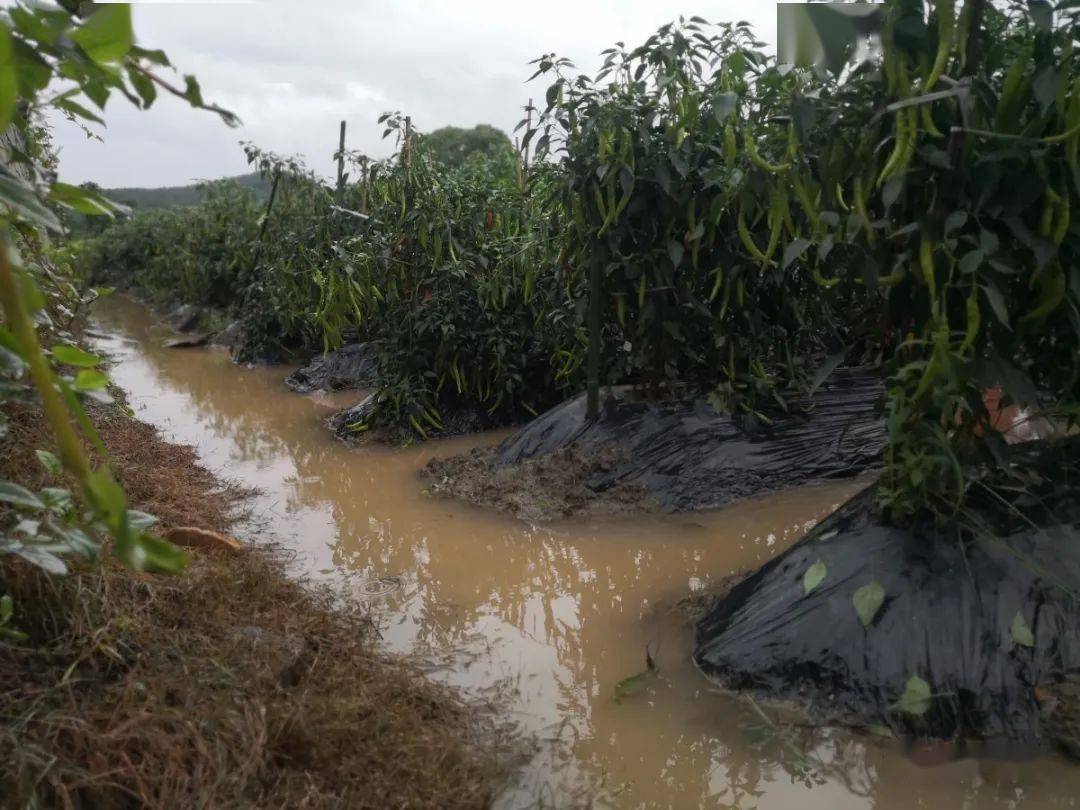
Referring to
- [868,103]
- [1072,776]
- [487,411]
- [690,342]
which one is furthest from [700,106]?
[1072,776]

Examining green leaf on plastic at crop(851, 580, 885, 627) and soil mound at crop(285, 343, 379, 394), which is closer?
green leaf on plastic at crop(851, 580, 885, 627)

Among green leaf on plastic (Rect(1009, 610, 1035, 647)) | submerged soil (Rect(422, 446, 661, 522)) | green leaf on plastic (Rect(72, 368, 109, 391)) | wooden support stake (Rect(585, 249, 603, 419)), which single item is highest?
green leaf on plastic (Rect(72, 368, 109, 391))

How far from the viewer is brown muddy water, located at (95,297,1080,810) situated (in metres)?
2.09

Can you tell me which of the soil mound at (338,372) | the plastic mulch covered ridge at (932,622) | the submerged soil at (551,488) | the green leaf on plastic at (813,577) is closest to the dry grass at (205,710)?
the plastic mulch covered ridge at (932,622)

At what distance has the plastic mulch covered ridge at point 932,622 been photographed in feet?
7.13

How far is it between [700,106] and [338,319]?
127 inches

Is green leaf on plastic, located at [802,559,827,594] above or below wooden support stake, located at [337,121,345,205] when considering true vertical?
below

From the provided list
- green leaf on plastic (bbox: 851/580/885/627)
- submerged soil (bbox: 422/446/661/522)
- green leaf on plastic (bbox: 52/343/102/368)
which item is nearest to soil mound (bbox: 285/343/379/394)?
submerged soil (bbox: 422/446/661/522)

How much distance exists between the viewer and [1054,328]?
7.99 ft

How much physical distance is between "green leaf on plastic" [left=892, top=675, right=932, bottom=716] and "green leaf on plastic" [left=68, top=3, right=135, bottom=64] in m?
2.12

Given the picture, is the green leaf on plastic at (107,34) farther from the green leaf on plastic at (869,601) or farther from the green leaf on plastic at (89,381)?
the green leaf on plastic at (869,601)

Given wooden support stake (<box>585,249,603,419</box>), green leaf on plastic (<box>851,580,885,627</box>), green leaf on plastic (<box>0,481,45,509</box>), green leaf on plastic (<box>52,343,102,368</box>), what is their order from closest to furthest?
green leaf on plastic (<box>52,343,102,368</box>)
green leaf on plastic (<box>0,481,45,509</box>)
green leaf on plastic (<box>851,580,885,627</box>)
wooden support stake (<box>585,249,603,419</box>)

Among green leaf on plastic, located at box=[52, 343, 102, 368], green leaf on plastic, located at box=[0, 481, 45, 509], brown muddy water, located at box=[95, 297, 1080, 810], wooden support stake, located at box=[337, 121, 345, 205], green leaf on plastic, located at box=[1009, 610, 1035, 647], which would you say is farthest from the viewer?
wooden support stake, located at box=[337, 121, 345, 205]

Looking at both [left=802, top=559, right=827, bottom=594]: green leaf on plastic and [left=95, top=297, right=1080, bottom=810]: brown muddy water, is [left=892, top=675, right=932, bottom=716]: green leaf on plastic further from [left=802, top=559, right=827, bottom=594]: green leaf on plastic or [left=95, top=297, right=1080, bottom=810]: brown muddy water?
[left=802, top=559, right=827, bottom=594]: green leaf on plastic
